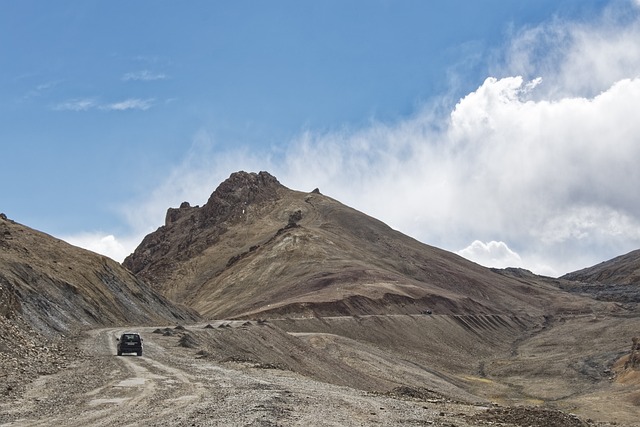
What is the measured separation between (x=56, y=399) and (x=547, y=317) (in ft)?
406

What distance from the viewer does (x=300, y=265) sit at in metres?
127

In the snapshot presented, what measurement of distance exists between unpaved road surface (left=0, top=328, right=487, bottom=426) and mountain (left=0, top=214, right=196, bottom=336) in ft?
56.3

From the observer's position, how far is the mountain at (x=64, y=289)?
4831 cm

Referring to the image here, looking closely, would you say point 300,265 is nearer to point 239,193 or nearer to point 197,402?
point 239,193

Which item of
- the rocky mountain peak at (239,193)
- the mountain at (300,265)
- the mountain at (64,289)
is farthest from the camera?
the rocky mountain peak at (239,193)

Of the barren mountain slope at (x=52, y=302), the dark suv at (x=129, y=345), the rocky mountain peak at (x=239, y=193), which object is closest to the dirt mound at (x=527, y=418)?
the barren mountain slope at (x=52, y=302)

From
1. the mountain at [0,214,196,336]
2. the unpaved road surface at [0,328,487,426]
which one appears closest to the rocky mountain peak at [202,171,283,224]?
the mountain at [0,214,196,336]

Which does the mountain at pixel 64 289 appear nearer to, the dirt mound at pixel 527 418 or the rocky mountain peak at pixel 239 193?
the dirt mound at pixel 527 418

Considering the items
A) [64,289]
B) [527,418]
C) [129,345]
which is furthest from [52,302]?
[527,418]

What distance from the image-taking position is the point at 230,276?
133625 millimetres

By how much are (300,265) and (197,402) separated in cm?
10825

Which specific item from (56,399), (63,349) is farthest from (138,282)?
(56,399)

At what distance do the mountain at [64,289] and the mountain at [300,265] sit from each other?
1703 cm

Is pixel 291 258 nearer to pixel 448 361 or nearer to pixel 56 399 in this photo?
pixel 448 361
